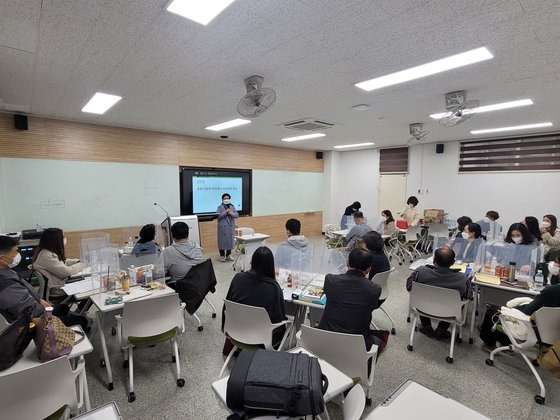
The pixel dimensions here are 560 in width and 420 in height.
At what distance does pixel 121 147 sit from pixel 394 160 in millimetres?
6963

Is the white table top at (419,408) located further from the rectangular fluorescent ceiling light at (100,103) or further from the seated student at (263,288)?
the rectangular fluorescent ceiling light at (100,103)

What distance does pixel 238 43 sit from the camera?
2.27 metres

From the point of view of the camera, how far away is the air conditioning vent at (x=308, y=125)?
4.96 m

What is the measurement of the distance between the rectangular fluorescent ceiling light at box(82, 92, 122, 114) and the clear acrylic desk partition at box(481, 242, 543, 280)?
515 centimetres

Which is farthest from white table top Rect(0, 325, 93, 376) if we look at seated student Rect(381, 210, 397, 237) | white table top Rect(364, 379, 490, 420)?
seated student Rect(381, 210, 397, 237)

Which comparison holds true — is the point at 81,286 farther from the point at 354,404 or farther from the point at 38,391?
the point at 354,404

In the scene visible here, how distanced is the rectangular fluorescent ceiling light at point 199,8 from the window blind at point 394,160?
7.33 meters

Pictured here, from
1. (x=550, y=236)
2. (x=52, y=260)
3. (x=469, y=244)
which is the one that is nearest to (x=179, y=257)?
(x=52, y=260)

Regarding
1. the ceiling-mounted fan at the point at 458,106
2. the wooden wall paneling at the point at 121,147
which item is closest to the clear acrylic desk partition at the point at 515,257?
the ceiling-mounted fan at the point at 458,106

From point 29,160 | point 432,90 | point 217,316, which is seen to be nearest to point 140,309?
point 217,316

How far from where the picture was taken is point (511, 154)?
6.40 m

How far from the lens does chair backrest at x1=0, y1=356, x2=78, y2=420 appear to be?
1.35m

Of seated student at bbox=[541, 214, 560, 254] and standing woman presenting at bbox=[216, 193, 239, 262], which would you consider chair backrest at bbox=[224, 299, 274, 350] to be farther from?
seated student at bbox=[541, 214, 560, 254]

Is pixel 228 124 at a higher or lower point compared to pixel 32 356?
higher
